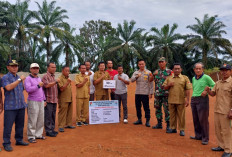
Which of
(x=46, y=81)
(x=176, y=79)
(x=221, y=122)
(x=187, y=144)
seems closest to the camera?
(x=221, y=122)

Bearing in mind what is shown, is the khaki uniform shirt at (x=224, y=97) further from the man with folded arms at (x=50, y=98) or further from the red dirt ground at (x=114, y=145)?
the man with folded arms at (x=50, y=98)

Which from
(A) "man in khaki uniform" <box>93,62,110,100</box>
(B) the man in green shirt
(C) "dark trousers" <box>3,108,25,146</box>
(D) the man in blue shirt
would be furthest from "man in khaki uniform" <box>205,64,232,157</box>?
(C) "dark trousers" <box>3,108,25,146</box>

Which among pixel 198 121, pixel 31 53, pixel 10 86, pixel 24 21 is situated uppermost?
pixel 24 21

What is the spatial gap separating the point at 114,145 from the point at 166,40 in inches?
916

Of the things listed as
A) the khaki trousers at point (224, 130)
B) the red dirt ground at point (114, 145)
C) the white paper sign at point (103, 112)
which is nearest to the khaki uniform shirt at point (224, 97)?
the khaki trousers at point (224, 130)

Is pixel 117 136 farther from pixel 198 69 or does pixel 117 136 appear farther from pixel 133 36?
pixel 133 36

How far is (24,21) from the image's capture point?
26.0m

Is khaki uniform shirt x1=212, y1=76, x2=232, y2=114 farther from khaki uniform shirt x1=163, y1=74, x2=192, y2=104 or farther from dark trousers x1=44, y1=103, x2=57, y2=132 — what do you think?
dark trousers x1=44, y1=103, x2=57, y2=132

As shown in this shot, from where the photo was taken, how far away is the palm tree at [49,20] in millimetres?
24359

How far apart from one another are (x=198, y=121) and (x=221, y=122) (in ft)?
3.48

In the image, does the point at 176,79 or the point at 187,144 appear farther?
the point at 176,79

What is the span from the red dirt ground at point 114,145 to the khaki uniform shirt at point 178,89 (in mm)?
988

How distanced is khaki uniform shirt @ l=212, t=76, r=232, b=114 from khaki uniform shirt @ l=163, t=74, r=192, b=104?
125 cm

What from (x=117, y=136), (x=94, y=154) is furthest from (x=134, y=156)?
(x=117, y=136)
